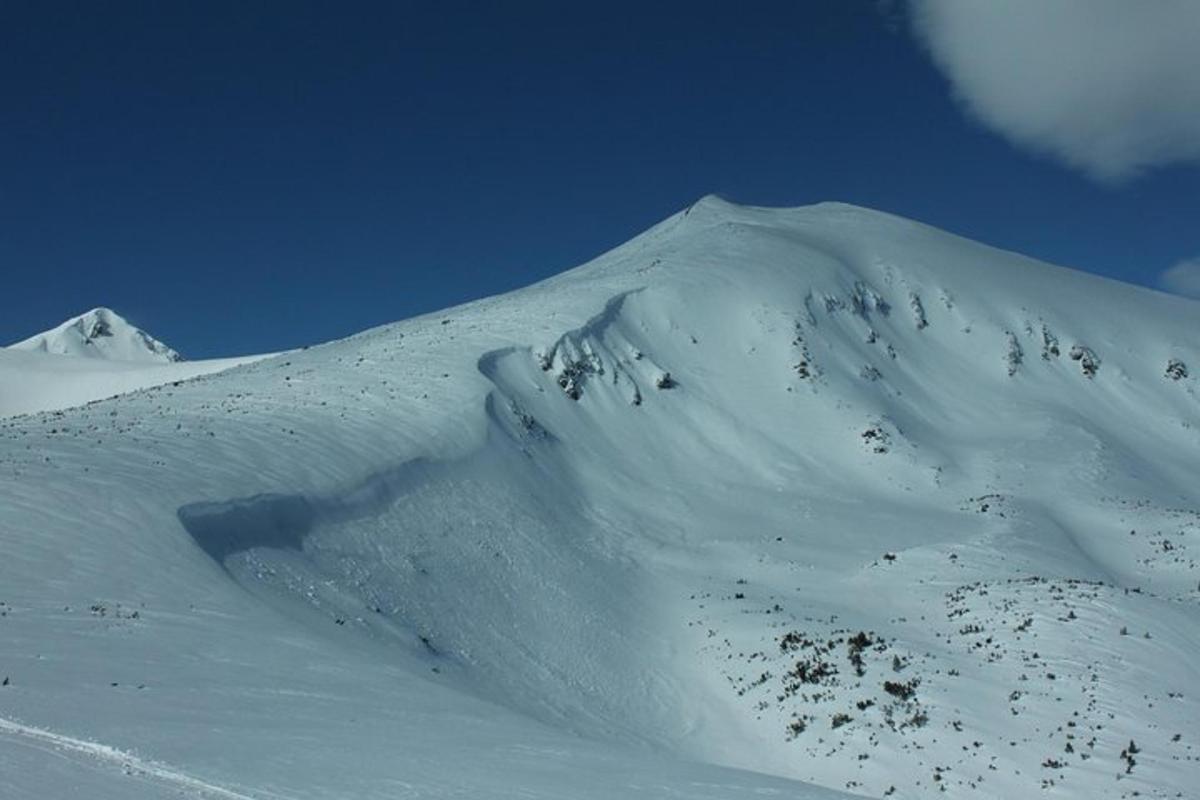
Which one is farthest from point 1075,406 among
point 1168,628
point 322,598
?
point 322,598

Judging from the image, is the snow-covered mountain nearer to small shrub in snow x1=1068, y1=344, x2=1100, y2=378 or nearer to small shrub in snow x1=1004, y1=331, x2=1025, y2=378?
small shrub in snow x1=1004, y1=331, x2=1025, y2=378

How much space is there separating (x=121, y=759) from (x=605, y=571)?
957 inches

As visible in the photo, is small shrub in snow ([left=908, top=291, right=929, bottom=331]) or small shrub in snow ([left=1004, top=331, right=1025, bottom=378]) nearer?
small shrub in snow ([left=1004, top=331, right=1025, bottom=378])

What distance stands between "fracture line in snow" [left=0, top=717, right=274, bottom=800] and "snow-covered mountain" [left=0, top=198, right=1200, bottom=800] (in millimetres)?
43

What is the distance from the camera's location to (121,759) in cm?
830

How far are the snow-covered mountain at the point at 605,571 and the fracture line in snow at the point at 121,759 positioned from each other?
0.14 ft

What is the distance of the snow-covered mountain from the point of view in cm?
1116

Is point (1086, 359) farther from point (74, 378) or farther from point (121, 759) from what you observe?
point (74, 378)

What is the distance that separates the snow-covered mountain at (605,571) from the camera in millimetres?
11156

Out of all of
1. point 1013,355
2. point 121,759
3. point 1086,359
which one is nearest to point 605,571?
point 121,759

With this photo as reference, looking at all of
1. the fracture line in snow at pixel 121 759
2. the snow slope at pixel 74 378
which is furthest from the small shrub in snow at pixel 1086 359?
the snow slope at pixel 74 378

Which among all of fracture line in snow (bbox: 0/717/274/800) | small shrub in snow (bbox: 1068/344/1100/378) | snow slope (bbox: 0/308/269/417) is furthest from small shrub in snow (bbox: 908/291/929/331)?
snow slope (bbox: 0/308/269/417)

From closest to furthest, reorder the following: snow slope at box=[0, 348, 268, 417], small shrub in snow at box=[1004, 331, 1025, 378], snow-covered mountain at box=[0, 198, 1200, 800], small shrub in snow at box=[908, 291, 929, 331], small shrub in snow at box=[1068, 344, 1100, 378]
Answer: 1. snow-covered mountain at box=[0, 198, 1200, 800]
2. small shrub in snow at box=[1004, 331, 1025, 378]
3. small shrub in snow at box=[1068, 344, 1100, 378]
4. small shrub in snow at box=[908, 291, 929, 331]
5. snow slope at box=[0, 348, 268, 417]

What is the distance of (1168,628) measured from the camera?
86.6 ft
